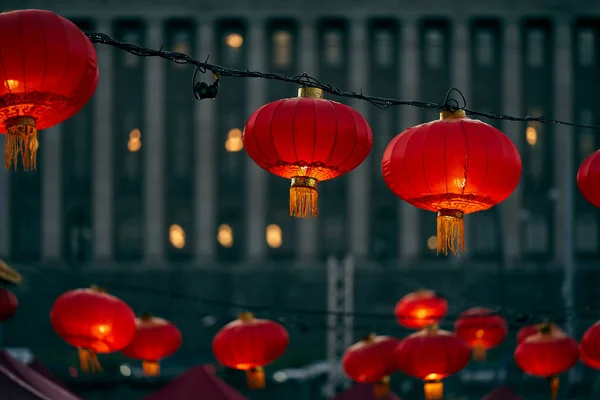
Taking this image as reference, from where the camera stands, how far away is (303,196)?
11.9 metres

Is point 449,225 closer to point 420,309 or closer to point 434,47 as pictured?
point 420,309

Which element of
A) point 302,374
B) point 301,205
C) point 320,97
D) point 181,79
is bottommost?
point 302,374

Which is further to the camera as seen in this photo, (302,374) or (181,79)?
(181,79)

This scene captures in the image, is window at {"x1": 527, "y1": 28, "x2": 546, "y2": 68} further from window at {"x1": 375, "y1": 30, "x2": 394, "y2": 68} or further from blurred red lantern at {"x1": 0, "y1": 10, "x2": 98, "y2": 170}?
blurred red lantern at {"x1": 0, "y1": 10, "x2": 98, "y2": 170}

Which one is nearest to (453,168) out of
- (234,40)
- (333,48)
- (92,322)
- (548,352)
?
(92,322)

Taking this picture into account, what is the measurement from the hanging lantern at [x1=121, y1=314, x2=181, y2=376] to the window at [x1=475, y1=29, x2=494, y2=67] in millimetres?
42106

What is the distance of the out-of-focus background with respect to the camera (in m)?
59.0

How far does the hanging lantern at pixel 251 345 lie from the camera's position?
1919cm

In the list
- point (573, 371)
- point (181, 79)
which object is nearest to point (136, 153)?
point (181, 79)

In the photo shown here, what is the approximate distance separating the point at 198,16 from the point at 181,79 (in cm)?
281

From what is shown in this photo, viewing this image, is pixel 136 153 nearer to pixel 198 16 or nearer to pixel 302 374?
pixel 198 16

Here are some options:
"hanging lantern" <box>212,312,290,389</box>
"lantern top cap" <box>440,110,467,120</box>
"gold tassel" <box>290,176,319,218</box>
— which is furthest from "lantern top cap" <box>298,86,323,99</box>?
"hanging lantern" <box>212,312,290,389</box>

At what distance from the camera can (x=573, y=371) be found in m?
39.6

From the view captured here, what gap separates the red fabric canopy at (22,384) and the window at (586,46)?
47.2 meters
